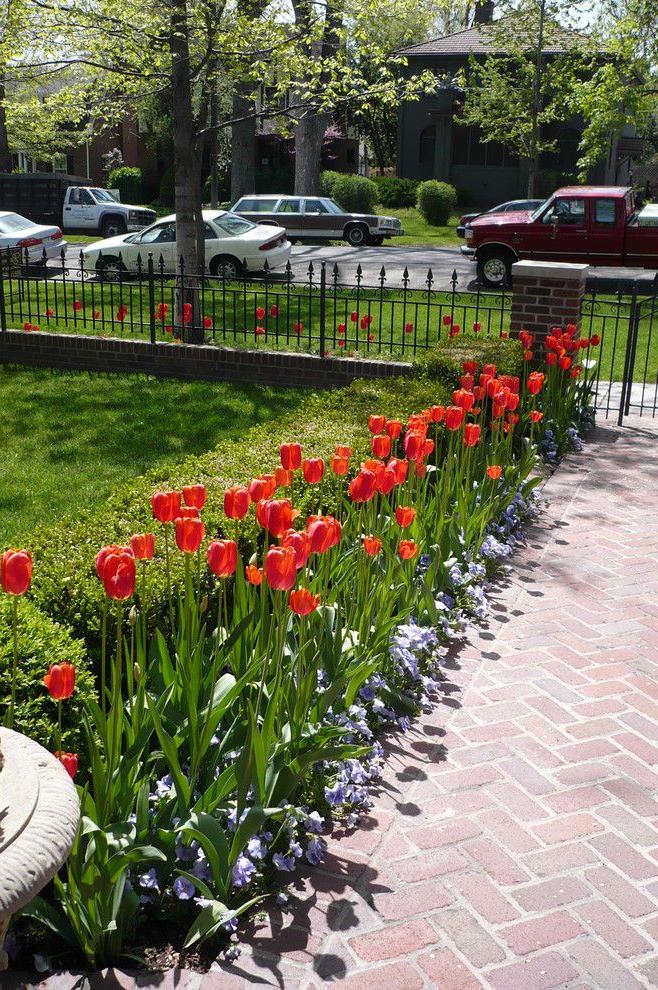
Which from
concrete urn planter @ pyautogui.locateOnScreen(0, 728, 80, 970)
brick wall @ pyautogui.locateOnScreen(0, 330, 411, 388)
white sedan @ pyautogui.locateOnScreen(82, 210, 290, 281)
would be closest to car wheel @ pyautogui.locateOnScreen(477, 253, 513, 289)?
white sedan @ pyautogui.locateOnScreen(82, 210, 290, 281)

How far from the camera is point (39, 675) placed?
3260 millimetres

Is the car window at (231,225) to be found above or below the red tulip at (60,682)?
above

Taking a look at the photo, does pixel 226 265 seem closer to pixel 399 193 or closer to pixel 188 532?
pixel 188 532

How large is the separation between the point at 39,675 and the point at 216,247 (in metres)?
17.3

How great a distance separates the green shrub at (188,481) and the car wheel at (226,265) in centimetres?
1279

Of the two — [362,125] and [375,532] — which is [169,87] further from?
[362,125]

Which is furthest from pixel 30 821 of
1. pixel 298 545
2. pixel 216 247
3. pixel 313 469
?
pixel 216 247

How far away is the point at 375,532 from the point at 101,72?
12.5 m

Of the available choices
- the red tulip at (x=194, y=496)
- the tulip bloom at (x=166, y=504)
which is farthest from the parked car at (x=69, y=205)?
the tulip bloom at (x=166, y=504)

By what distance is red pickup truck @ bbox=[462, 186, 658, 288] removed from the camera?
19.1 m

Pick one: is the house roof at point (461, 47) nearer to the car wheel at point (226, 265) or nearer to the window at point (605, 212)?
the window at point (605, 212)

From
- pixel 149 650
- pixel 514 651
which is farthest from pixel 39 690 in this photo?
pixel 514 651

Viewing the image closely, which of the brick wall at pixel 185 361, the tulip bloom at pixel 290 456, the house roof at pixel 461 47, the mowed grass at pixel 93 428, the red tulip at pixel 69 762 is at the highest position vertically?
the house roof at pixel 461 47

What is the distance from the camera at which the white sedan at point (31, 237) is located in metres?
21.4
